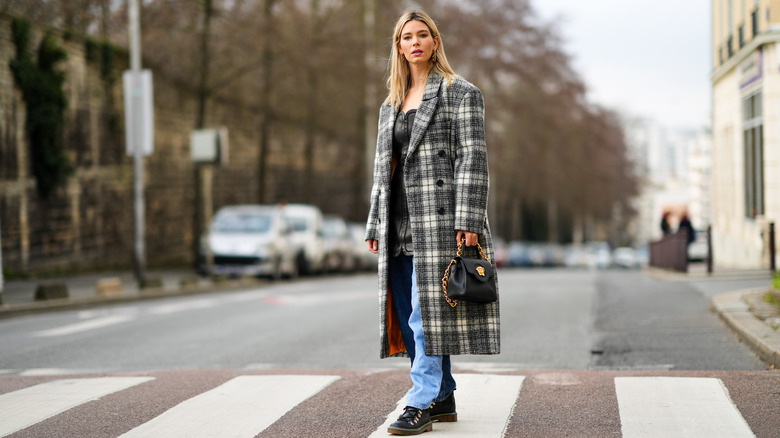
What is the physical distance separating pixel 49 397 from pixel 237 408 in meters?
1.34

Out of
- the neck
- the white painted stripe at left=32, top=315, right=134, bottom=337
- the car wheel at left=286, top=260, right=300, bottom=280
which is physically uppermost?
the neck

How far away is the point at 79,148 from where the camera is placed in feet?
75.2

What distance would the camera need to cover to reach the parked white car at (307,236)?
25969 mm

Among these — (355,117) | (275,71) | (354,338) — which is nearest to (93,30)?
(275,71)

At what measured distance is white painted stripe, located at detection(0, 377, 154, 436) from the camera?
5.67 metres

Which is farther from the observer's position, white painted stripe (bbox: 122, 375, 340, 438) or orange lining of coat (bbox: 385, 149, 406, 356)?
white painted stripe (bbox: 122, 375, 340, 438)

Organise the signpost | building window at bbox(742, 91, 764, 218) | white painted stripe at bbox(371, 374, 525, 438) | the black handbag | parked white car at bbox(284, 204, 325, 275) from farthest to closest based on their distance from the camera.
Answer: parked white car at bbox(284, 204, 325, 275), building window at bbox(742, 91, 764, 218), the signpost, white painted stripe at bbox(371, 374, 525, 438), the black handbag

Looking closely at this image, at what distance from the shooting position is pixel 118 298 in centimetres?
1617

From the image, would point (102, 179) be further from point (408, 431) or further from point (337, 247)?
point (408, 431)

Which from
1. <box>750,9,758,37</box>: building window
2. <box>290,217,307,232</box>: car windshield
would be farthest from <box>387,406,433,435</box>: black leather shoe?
<box>290,217,307,232</box>: car windshield

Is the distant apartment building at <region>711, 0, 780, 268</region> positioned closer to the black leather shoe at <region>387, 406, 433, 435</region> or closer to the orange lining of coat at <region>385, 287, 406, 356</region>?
the orange lining of coat at <region>385, 287, 406, 356</region>

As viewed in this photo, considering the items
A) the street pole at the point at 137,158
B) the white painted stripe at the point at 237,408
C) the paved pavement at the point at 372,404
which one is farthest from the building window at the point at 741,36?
the white painted stripe at the point at 237,408

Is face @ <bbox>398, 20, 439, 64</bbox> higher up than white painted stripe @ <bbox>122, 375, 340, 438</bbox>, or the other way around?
face @ <bbox>398, 20, 439, 64</bbox>

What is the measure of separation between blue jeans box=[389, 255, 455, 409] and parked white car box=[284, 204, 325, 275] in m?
20.4
